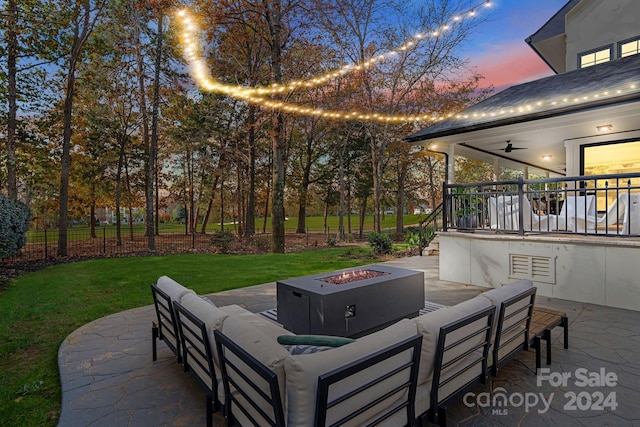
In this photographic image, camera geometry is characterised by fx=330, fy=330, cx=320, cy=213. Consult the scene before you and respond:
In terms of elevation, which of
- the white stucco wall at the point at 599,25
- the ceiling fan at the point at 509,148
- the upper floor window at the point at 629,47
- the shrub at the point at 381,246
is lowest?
the shrub at the point at 381,246

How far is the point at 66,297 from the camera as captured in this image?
6.37m

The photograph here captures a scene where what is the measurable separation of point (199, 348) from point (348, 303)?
77.6 inches

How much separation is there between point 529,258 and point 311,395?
Answer: 616 cm

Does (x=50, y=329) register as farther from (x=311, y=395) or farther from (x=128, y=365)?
(x=311, y=395)

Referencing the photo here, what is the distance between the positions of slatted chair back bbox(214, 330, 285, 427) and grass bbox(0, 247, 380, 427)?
164 centimetres

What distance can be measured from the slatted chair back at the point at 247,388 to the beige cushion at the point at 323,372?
7cm

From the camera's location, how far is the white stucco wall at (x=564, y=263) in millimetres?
5191

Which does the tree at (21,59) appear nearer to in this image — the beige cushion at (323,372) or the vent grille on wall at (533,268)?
the beige cushion at (323,372)

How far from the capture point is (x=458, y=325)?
2117 mm

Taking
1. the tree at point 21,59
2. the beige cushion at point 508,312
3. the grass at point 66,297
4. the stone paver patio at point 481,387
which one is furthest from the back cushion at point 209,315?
the tree at point 21,59

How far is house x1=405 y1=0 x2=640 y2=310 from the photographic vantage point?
5.50 m

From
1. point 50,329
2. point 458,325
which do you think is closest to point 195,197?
point 50,329

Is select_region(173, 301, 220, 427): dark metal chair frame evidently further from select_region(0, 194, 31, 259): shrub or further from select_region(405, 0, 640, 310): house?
select_region(0, 194, 31, 259): shrub

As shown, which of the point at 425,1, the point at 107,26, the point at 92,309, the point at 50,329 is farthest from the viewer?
the point at 425,1
